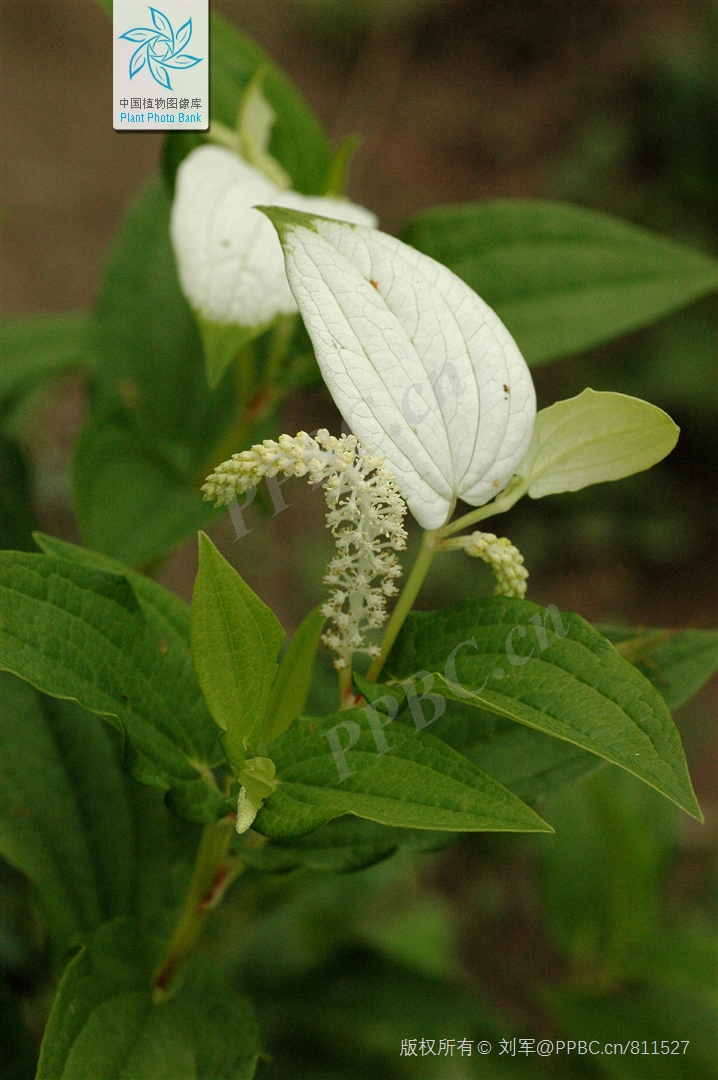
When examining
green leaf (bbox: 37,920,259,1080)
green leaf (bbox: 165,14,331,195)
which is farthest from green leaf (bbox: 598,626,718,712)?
green leaf (bbox: 165,14,331,195)

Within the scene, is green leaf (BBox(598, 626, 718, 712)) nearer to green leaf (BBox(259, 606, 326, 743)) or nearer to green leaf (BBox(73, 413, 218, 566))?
green leaf (BBox(259, 606, 326, 743))

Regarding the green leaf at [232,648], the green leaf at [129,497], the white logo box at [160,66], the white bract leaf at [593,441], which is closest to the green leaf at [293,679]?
the green leaf at [232,648]

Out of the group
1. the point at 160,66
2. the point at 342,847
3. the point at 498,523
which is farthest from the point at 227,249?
the point at 498,523

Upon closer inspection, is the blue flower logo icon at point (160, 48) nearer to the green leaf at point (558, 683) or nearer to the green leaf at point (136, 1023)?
the green leaf at point (558, 683)

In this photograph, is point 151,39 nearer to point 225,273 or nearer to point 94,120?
point 225,273

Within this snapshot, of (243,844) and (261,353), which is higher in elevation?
(261,353)

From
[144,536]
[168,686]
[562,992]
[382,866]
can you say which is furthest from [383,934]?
[168,686]
